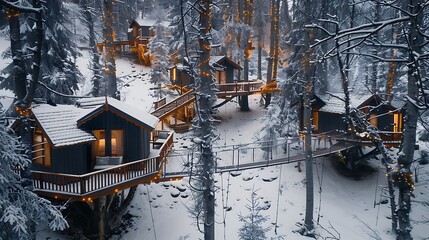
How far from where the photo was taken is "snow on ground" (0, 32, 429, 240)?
62.5 feet

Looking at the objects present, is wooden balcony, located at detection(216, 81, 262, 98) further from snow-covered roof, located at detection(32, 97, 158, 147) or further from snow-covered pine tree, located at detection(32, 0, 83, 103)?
snow-covered roof, located at detection(32, 97, 158, 147)

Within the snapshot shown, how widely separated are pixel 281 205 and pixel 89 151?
1180 centimetres

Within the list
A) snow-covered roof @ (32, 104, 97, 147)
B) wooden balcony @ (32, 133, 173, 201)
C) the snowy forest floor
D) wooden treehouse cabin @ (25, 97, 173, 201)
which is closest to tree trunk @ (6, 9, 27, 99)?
wooden treehouse cabin @ (25, 97, 173, 201)

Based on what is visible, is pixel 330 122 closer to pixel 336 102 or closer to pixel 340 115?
pixel 340 115

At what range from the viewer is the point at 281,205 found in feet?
70.3

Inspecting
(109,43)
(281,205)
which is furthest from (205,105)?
(109,43)

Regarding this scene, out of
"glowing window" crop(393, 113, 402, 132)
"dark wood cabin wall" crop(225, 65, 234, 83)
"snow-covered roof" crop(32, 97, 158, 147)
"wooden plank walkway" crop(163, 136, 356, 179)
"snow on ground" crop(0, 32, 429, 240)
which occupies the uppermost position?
"dark wood cabin wall" crop(225, 65, 234, 83)

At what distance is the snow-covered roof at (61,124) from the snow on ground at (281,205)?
5386 millimetres

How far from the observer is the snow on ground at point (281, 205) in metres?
19.1

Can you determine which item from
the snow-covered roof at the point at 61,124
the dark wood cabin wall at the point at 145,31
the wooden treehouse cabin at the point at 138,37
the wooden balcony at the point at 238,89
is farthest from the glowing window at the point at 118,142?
the dark wood cabin wall at the point at 145,31

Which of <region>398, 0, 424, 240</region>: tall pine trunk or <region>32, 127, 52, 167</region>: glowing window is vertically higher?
<region>398, 0, 424, 240</region>: tall pine trunk

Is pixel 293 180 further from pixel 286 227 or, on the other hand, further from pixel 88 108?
pixel 88 108

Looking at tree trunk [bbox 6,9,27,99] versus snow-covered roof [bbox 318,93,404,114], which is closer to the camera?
tree trunk [bbox 6,9,27,99]

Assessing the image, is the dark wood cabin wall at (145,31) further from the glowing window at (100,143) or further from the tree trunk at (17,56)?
the tree trunk at (17,56)
